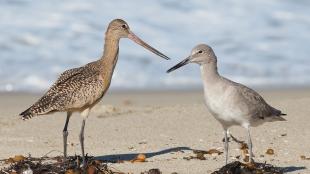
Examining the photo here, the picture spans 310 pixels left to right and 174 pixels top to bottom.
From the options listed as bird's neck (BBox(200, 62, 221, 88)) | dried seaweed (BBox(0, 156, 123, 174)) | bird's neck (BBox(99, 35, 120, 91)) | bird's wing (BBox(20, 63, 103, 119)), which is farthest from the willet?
dried seaweed (BBox(0, 156, 123, 174))

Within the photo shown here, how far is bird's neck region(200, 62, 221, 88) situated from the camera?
8.92 metres

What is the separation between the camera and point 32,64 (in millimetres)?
16406

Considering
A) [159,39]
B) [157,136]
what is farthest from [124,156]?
[159,39]

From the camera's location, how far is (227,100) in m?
8.76

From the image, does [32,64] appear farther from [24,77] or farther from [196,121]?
[196,121]

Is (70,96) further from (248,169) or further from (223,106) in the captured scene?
(248,169)

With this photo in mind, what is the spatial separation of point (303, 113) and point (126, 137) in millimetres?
2675

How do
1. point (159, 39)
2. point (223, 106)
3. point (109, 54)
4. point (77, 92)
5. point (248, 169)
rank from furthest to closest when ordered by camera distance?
point (159, 39), point (109, 54), point (77, 92), point (223, 106), point (248, 169)

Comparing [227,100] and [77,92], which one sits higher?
[77,92]

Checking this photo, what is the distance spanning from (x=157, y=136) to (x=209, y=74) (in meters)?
2.35

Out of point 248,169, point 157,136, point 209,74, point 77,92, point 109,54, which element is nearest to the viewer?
point 248,169

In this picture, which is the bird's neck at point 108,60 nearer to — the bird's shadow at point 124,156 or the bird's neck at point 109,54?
the bird's neck at point 109,54

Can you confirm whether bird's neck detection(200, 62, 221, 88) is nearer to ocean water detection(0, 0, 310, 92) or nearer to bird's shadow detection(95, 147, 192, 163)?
bird's shadow detection(95, 147, 192, 163)

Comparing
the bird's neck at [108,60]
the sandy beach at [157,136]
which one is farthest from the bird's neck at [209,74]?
the bird's neck at [108,60]
